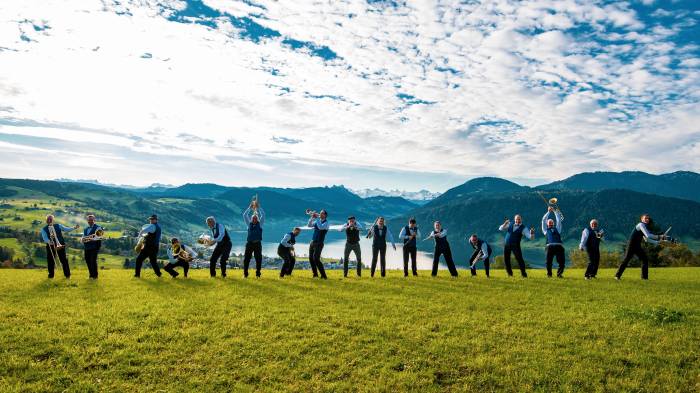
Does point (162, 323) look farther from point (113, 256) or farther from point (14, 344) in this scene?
point (113, 256)

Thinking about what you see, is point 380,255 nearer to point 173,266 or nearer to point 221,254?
point 221,254

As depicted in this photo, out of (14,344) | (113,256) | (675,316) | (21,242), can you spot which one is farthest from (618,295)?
(21,242)

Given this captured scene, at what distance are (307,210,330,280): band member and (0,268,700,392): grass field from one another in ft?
17.4

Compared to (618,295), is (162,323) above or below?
below

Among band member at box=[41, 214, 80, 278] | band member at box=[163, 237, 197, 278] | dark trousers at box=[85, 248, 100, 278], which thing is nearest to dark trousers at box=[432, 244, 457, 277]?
band member at box=[163, 237, 197, 278]

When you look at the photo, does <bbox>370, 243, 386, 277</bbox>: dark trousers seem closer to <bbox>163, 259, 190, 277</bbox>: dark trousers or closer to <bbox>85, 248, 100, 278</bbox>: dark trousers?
<bbox>163, 259, 190, 277</bbox>: dark trousers

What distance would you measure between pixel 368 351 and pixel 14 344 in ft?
27.5

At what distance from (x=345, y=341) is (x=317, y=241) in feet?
36.6

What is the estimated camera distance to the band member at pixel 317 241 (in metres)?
20.6

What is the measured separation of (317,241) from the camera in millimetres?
21000

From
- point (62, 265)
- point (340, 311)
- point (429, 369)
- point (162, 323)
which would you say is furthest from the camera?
point (62, 265)

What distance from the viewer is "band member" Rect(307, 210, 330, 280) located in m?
20.6

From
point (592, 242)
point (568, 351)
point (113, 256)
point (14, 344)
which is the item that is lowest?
point (113, 256)

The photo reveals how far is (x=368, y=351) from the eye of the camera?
9477 mm
